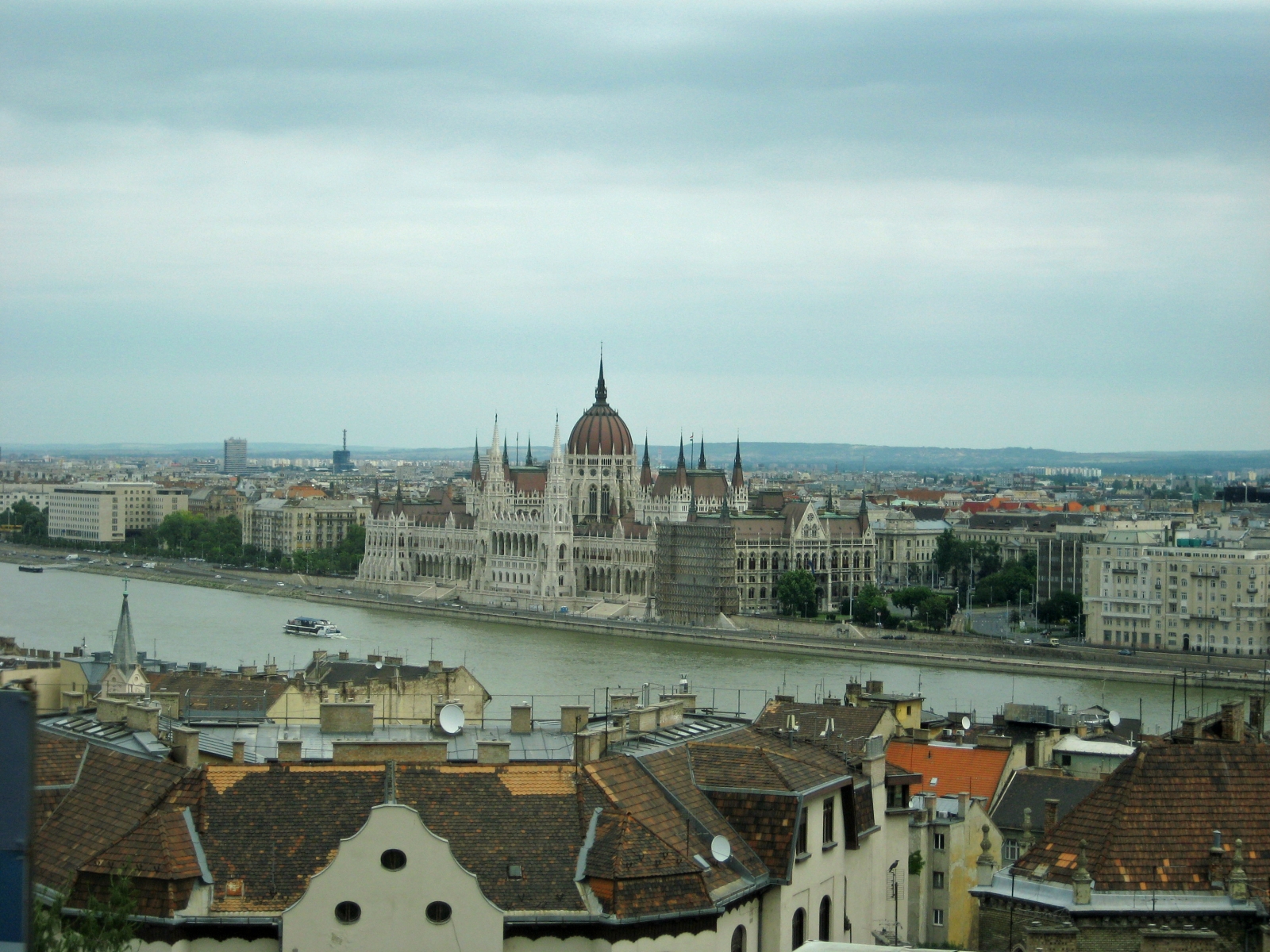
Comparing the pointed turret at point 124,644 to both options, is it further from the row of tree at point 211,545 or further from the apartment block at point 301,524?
the apartment block at point 301,524

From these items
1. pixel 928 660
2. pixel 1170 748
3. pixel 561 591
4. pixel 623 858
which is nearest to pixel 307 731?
pixel 623 858

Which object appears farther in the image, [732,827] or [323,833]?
[732,827]

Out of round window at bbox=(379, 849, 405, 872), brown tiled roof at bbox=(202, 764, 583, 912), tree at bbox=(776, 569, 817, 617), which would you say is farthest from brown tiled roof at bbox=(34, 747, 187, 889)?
tree at bbox=(776, 569, 817, 617)

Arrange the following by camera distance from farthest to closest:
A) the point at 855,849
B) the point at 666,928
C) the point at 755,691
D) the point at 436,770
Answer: the point at 755,691 < the point at 855,849 < the point at 436,770 < the point at 666,928

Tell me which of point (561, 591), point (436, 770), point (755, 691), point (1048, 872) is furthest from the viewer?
point (561, 591)

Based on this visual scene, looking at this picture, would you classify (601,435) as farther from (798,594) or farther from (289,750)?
(289,750)

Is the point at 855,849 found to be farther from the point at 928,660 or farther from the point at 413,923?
the point at 928,660

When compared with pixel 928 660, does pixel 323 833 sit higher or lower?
higher
